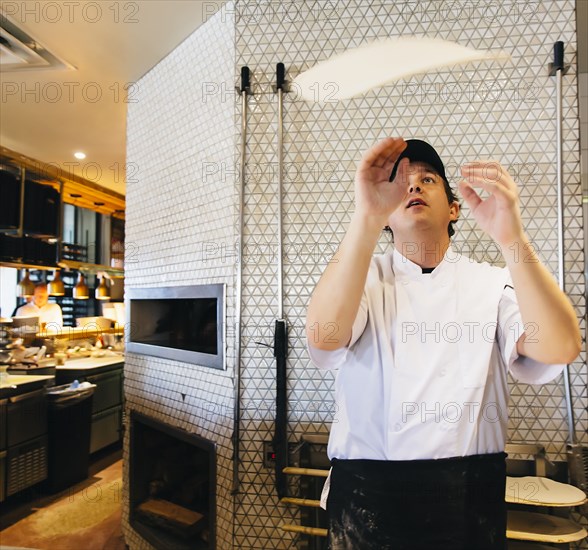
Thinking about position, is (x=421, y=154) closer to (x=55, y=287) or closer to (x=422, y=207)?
(x=422, y=207)

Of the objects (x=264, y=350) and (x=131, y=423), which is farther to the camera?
(x=131, y=423)

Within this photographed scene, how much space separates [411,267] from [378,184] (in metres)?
0.32

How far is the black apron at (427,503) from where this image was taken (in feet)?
3.05

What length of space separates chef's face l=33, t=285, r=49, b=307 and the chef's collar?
439 centimetres

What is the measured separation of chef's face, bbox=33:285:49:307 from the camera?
14.5 ft

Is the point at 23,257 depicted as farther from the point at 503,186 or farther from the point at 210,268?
the point at 503,186

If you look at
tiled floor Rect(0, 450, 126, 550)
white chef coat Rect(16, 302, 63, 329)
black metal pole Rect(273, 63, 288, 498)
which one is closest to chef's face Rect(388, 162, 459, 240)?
black metal pole Rect(273, 63, 288, 498)

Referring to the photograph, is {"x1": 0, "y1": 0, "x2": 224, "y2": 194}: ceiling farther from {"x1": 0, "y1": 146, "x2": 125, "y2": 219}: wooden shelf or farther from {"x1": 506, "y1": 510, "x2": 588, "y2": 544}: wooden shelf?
{"x1": 506, "y1": 510, "x2": 588, "y2": 544}: wooden shelf

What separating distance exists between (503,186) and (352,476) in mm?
689

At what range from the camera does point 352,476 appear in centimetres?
97

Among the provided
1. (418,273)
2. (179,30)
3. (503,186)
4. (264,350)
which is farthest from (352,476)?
(179,30)

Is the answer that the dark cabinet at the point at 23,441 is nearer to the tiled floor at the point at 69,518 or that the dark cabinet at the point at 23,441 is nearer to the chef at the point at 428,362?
the tiled floor at the point at 69,518

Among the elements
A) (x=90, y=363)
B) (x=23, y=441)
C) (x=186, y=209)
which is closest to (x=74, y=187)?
(x=90, y=363)

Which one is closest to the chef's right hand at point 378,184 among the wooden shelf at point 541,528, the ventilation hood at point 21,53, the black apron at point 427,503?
the black apron at point 427,503
